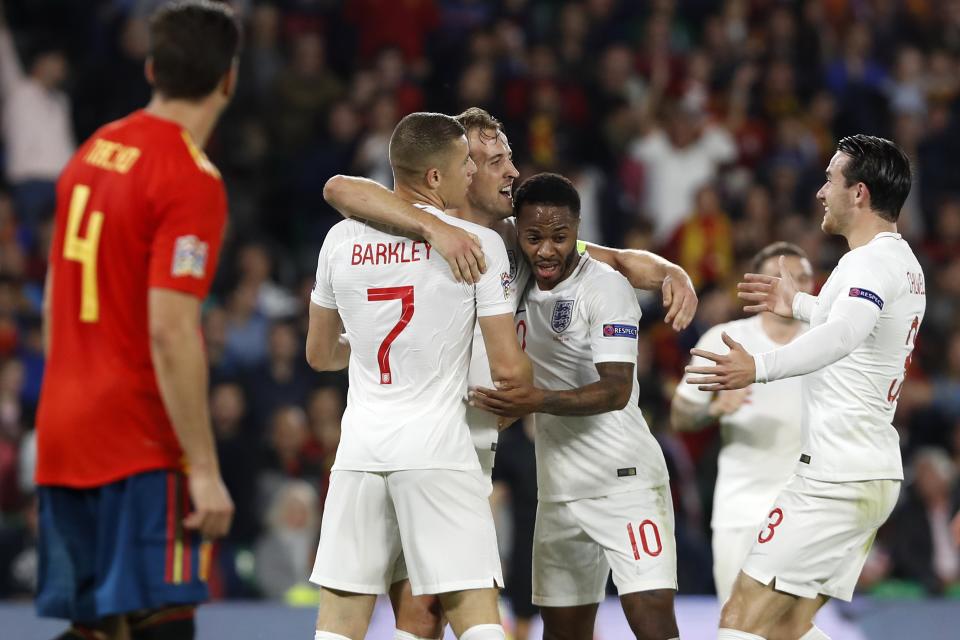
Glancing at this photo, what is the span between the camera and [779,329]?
6.59m

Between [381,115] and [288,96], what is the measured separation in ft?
3.75

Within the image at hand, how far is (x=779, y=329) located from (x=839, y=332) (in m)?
1.62

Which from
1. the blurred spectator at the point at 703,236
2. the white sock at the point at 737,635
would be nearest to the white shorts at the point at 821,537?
the white sock at the point at 737,635

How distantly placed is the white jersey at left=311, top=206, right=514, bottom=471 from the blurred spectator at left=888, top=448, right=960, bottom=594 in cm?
635

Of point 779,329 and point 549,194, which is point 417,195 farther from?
point 779,329

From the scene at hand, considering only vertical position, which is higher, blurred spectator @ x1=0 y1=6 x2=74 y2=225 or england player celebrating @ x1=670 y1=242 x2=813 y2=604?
blurred spectator @ x1=0 y1=6 x2=74 y2=225

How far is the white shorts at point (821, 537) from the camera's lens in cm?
521

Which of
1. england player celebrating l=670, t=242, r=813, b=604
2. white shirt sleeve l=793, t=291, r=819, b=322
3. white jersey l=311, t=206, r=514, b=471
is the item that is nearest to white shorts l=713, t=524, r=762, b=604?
england player celebrating l=670, t=242, r=813, b=604

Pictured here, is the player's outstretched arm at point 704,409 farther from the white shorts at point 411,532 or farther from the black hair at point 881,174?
the white shorts at point 411,532

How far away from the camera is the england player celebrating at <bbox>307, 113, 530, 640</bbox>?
15.7 ft

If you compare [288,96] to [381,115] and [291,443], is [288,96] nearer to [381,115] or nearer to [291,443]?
[381,115]

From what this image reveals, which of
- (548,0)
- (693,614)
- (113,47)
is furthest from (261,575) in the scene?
(548,0)

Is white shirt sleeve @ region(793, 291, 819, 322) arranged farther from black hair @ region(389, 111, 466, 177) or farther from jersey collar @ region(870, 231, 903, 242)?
black hair @ region(389, 111, 466, 177)

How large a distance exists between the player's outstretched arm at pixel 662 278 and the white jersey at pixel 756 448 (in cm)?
63
